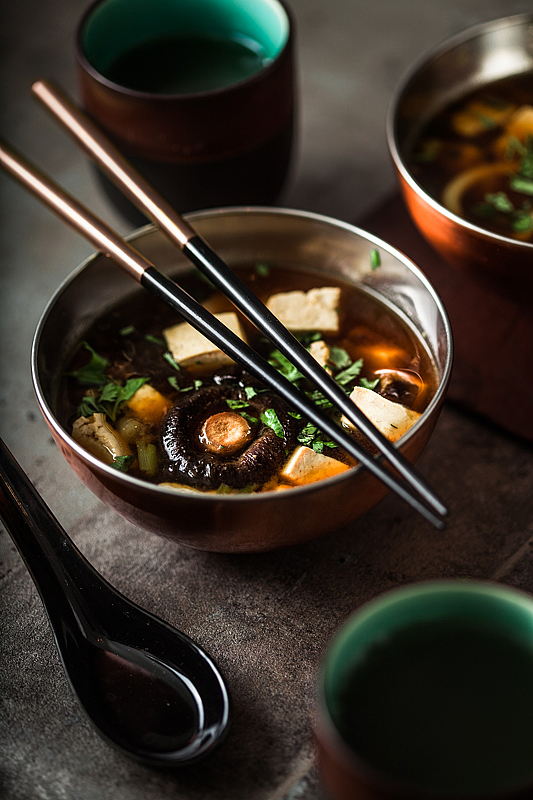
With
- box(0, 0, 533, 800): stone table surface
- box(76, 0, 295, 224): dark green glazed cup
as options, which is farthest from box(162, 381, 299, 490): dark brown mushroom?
box(76, 0, 295, 224): dark green glazed cup

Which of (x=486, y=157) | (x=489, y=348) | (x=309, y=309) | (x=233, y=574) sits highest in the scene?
(x=309, y=309)

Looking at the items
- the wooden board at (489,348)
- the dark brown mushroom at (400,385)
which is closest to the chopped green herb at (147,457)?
the dark brown mushroom at (400,385)

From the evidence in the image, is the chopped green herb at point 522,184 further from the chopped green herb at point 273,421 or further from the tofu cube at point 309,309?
the chopped green herb at point 273,421

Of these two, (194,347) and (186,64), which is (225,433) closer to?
(194,347)

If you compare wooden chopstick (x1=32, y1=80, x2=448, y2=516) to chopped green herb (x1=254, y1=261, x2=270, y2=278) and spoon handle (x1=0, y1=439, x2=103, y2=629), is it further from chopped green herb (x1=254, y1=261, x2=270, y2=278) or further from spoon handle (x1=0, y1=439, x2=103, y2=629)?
spoon handle (x1=0, y1=439, x2=103, y2=629)

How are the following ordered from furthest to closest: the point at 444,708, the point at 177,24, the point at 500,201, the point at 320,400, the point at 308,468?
1. the point at 177,24
2. the point at 500,201
3. the point at 320,400
4. the point at 308,468
5. the point at 444,708

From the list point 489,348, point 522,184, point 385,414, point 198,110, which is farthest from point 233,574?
point 522,184
